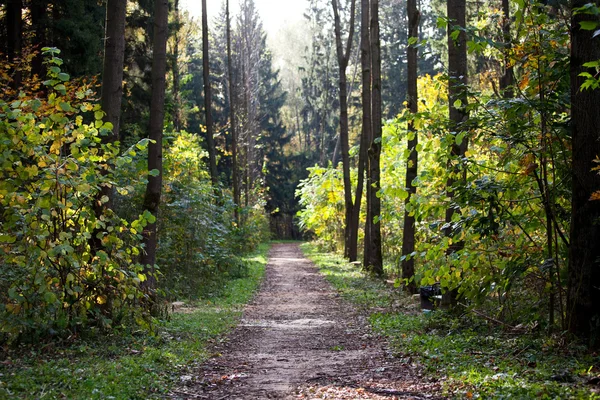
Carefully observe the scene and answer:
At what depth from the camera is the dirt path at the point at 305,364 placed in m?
6.70

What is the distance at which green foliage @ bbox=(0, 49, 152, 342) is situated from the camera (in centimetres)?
753

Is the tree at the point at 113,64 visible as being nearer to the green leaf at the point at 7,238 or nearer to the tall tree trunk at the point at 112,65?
the tall tree trunk at the point at 112,65

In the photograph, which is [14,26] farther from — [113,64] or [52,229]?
[52,229]

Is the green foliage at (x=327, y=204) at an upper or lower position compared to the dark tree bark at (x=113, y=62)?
lower

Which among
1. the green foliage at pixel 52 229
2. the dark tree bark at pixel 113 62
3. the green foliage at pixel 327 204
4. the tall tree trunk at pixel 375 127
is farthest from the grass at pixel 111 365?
the green foliage at pixel 327 204

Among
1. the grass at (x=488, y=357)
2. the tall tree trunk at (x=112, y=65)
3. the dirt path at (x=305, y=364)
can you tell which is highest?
the tall tree trunk at (x=112, y=65)

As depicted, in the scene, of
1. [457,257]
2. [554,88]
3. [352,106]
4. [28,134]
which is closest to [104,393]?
[28,134]

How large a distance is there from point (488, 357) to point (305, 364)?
2.24 meters

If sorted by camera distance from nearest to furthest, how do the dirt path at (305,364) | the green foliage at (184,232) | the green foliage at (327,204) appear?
the dirt path at (305,364) < the green foliage at (184,232) < the green foliage at (327,204)

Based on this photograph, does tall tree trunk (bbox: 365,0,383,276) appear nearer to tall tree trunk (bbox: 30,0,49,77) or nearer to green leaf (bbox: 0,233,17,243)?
tall tree trunk (bbox: 30,0,49,77)

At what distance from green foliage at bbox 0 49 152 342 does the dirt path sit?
70.1 inches

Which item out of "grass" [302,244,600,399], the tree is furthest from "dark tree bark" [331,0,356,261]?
the tree

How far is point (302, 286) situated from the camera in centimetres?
1938

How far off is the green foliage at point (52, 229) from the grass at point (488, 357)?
3.95 meters
